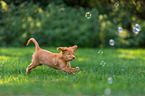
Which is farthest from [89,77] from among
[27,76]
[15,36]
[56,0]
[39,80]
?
[56,0]

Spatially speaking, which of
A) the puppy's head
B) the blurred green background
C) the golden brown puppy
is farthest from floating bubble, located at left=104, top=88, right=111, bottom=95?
the blurred green background

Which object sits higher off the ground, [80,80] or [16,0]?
[16,0]

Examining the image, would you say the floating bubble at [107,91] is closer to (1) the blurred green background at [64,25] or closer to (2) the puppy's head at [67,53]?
(2) the puppy's head at [67,53]

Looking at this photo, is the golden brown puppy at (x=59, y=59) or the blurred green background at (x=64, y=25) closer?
the golden brown puppy at (x=59, y=59)

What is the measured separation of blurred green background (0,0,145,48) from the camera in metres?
10.5

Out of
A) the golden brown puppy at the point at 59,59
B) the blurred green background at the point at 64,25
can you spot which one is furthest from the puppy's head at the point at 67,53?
the blurred green background at the point at 64,25

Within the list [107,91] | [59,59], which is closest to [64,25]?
[59,59]

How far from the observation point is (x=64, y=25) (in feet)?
36.3

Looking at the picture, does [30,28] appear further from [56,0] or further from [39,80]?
[39,80]

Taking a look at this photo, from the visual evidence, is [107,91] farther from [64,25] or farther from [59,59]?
[64,25]

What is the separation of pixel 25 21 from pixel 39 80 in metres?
8.19

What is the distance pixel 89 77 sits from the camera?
3.68 meters

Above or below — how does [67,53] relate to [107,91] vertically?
above

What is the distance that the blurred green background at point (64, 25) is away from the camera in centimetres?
1052
